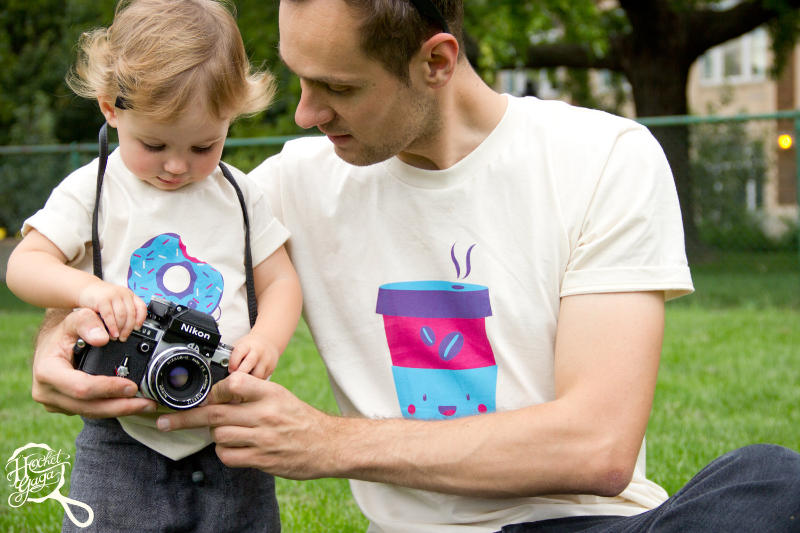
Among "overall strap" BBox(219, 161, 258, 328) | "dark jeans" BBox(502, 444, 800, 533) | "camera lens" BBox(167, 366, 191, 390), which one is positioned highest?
"overall strap" BBox(219, 161, 258, 328)

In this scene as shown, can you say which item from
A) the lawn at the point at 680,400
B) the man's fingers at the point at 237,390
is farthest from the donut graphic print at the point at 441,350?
the lawn at the point at 680,400

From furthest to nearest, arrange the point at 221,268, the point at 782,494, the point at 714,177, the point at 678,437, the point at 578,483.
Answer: the point at 714,177, the point at 678,437, the point at 221,268, the point at 578,483, the point at 782,494

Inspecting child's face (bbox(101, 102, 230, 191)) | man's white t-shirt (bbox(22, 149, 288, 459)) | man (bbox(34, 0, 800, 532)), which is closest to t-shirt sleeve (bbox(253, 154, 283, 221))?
man (bbox(34, 0, 800, 532))

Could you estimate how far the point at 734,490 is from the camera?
75.0 inches

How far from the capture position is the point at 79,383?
207 cm

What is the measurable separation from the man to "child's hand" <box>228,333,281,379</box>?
4.2 inches

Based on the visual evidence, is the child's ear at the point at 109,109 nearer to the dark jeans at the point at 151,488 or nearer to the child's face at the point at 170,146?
the child's face at the point at 170,146

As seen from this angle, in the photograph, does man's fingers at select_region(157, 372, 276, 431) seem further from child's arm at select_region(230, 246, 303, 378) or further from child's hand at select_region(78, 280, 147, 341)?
child's hand at select_region(78, 280, 147, 341)

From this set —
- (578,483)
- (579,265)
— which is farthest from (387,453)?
(579,265)

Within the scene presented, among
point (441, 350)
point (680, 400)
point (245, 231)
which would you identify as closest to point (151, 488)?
point (245, 231)

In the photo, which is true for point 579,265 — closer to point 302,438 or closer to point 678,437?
point 302,438

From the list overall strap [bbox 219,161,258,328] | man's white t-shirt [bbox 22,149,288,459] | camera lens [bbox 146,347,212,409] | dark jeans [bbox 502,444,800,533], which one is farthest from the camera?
overall strap [bbox 219,161,258,328]

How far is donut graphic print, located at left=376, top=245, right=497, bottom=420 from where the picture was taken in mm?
2346

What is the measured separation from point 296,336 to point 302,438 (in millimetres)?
5297
